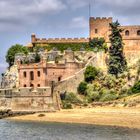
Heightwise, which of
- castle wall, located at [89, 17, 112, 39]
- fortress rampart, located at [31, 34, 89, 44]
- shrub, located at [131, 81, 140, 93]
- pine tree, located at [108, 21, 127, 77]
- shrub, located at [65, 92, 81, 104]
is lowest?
shrub, located at [65, 92, 81, 104]

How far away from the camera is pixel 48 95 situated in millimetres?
83625

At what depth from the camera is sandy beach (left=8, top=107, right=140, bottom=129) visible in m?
69.2

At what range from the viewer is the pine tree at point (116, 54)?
88.0m

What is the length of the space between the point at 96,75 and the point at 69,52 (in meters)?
6.15

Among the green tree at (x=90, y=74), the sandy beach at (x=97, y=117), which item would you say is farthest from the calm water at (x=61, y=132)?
the green tree at (x=90, y=74)

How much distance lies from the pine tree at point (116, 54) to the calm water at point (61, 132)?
1901cm

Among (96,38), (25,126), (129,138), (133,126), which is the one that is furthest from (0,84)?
(129,138)

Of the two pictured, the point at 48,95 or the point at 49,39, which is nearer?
the point at 48,95

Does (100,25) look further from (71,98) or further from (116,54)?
(71,98)

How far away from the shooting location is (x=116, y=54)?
293 feet

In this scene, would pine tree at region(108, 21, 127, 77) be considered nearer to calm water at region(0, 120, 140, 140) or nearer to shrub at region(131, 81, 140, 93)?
shrub at region(131, 81, 140, 93)

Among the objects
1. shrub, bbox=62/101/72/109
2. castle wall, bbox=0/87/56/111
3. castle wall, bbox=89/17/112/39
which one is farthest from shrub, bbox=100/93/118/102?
castle wall, bbox=89/17/112/39

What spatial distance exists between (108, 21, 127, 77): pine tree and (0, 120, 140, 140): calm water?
19.0 m

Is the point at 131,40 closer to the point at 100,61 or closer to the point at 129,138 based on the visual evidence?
the point at 100,61
